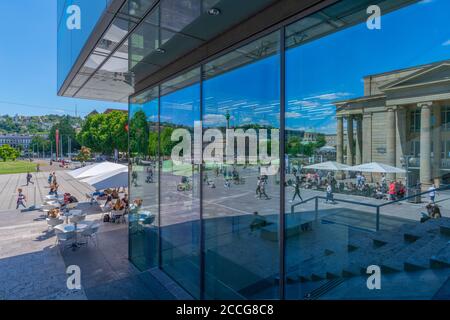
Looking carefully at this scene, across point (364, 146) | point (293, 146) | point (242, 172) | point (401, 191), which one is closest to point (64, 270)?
point (242, 172)

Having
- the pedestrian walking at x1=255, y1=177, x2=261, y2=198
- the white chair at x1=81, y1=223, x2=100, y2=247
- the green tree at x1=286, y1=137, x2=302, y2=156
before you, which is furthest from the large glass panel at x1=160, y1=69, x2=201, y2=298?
the white chair at x1=81, y1=223, x2=100, y2=247

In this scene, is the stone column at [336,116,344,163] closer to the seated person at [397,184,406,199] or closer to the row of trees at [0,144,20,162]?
the seated person at [397,184,406,199]

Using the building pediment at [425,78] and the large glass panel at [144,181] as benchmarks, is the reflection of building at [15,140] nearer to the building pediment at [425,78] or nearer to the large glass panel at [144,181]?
the large glass panel at [144,181]

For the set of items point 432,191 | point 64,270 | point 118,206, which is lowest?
point 64,270

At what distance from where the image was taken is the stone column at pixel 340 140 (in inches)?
129

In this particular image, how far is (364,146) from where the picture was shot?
3156 millimetres

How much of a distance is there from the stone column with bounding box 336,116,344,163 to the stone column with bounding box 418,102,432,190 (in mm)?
904

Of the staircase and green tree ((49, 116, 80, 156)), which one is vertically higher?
green tree ((49, 116, 80, 156))

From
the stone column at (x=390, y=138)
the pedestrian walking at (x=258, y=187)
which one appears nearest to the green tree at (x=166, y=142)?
the pedestrian walking at (x=258, y=187)

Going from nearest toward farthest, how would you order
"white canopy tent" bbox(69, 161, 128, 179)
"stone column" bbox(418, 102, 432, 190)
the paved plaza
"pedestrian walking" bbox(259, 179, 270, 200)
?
"stone column" bbox(418, 102, 432, 190), "pedestrian walking" bbox(259, 179, 270, 200), the paved plaza, "white canopy tent" bbox(69, 161, 128, 179)

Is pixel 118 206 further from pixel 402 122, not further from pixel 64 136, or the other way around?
pixel 64 136

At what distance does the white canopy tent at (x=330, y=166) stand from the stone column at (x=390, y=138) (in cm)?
47

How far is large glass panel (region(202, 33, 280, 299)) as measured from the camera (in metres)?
3.87

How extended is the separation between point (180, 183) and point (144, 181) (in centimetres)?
190
